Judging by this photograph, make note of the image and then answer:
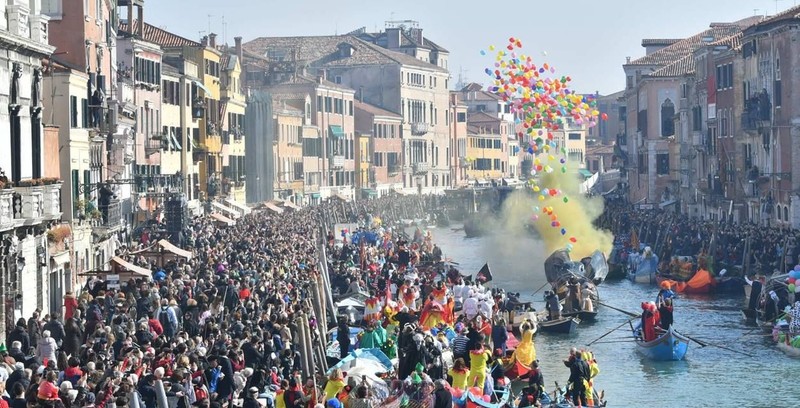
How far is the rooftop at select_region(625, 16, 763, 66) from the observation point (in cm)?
9962

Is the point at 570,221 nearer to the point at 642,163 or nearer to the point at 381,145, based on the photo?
the point at 642,163

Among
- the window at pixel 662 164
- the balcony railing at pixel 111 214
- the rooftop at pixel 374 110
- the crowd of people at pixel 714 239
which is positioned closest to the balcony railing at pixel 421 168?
the rooftop at pixel 374 110

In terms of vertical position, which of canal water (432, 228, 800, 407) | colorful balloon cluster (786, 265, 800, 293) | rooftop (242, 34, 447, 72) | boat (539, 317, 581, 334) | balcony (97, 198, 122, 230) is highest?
rooftop (242, 34, 447, 72)

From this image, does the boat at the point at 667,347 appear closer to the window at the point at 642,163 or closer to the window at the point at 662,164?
the window at the point at 662,164

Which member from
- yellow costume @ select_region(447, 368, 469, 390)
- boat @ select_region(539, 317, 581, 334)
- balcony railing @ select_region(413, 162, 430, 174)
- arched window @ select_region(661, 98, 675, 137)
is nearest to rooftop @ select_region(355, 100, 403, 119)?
balcony railing @ select_region(413, 162, 430, 174)

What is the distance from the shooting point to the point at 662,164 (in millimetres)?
101438

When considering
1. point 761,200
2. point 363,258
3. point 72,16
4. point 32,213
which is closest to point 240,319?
point 32,213

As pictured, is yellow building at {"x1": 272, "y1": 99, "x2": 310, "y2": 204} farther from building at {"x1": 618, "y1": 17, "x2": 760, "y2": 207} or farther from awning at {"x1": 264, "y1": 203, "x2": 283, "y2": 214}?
building at {"x1": 618, "y1": 17, "x2": 760, "y2": 207}

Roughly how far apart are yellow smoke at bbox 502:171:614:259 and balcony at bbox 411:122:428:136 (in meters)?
28.7

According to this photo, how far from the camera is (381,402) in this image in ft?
94.2

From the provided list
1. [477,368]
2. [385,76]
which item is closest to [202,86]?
[477,368]

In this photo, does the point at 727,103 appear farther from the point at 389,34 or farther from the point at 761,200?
the point at 389,34

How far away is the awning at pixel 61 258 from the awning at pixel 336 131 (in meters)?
75.8

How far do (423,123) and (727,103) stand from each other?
2420 inches
